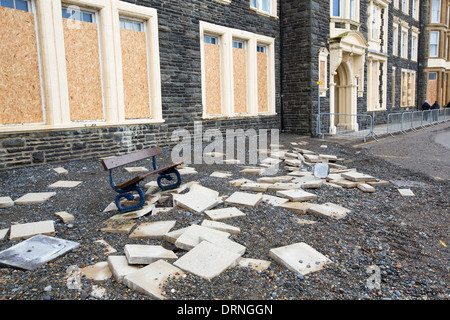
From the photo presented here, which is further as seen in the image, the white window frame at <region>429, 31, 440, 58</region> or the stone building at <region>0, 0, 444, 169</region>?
the white window frame at <region>429, 31, 440, 58</region>

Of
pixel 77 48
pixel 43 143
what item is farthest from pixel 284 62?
pixel 43 143

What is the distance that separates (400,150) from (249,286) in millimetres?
10011

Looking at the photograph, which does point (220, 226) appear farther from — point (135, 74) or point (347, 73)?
point (347, 73)

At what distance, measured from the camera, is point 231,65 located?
12.3 meters

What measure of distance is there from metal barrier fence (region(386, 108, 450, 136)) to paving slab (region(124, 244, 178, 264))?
14637 millimetres

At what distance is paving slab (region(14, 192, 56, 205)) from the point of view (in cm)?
528

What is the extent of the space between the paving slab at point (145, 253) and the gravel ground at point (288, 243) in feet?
0.64

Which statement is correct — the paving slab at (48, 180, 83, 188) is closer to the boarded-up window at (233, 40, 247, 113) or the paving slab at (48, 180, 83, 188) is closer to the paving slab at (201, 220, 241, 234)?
the paving slab at (201, 220, 241, 234)

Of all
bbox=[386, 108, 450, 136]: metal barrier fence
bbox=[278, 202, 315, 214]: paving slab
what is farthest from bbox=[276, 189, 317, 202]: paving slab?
bbox=[386, 108, 450, 136]: metal barrier fence

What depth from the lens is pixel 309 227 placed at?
A: 421cm

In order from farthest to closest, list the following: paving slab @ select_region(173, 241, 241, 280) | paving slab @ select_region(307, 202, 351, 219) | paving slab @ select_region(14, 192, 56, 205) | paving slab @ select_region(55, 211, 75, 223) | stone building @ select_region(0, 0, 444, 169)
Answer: stone building @ select_region(0, 0, 444, 169) → paving slab @ select_region(14, 192, 56, 205) → paving slab @ select_region(307, 202, 351, 219) → paving slab @ select_region(55, 211, 75, 223) → paving slab @ select_region(173, 241, 241, 280)

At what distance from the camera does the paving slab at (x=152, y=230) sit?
12.6 ft

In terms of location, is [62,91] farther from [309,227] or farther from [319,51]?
[319,51]

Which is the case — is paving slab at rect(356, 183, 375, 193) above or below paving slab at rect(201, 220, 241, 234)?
below
